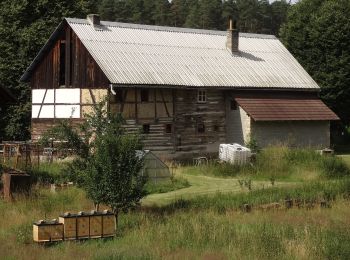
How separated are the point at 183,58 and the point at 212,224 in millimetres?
22951

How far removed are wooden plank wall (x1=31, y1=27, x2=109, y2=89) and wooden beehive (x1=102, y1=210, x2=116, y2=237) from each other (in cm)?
1757

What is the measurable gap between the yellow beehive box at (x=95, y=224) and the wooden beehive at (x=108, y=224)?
89 millimetres

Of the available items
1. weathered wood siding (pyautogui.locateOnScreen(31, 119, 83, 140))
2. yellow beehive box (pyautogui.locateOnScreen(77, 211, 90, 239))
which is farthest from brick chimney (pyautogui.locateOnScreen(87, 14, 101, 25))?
yellow beehive box (pyautogui.locateOnScreen(77, 211, 90, 239))

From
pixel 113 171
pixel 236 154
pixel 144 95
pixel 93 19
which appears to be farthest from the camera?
pixel 93 19

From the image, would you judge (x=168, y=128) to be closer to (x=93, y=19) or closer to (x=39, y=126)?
(x=39, y=126)

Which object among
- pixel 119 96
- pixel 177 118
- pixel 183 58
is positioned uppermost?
pixel 183 58

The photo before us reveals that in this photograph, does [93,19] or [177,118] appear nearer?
[177,118]

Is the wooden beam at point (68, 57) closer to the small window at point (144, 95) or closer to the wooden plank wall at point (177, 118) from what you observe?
the wooden plank wall at point (177, 118)

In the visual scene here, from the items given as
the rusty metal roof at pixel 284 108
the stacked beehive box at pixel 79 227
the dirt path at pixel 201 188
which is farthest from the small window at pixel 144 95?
the stacked beehive box at pixel 79 227

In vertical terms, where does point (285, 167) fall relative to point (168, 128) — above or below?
below

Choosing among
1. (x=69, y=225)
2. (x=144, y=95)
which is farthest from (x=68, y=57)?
(x=69, y=225)

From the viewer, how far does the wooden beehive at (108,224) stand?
1781cm

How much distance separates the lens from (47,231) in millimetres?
16812

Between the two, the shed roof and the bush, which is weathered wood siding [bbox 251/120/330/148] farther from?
the bush
